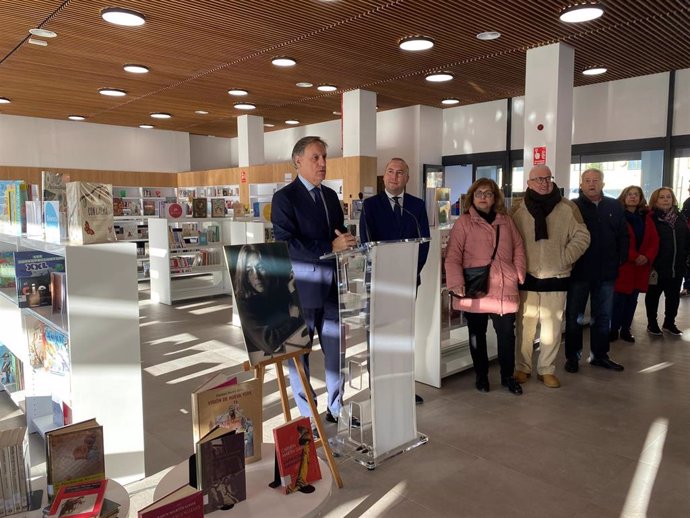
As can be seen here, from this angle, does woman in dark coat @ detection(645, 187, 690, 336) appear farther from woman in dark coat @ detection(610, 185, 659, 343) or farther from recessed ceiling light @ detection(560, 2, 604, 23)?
recessed ceiling light @ detection(560, 2, 604, 23)

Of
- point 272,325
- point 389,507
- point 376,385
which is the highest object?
point 272,325

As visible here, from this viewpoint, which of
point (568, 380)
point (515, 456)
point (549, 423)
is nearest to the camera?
point (515, 456)

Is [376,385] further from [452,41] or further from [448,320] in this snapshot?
[452,41]

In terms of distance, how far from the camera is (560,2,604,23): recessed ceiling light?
194 inches

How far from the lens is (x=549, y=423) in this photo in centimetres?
359

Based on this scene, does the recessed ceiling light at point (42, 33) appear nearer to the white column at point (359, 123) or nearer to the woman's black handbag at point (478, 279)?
the white column at point (359, 123)

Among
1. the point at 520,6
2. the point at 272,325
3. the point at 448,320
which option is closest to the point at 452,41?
the point at 520,6

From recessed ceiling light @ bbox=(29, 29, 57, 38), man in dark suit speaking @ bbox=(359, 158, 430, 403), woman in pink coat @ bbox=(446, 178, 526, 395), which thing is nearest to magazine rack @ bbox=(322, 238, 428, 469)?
man in dark suit speaking @ bbox=(359, 158, 430, 403)

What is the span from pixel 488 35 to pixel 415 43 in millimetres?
836

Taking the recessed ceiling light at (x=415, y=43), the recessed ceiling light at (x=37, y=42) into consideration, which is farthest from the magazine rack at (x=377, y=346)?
the recessed ceiling light at (x=37, y=42)

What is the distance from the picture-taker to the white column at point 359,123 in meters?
9.20

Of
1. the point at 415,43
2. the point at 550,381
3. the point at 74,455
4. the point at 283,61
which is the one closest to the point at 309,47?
the point at 283,61

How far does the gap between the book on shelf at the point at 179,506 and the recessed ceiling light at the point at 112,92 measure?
29.7 feet

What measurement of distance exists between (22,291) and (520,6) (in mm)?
4859
